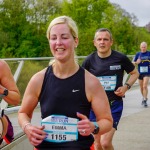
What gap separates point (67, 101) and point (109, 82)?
2211 mm

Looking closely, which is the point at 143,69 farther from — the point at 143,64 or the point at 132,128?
the point at 132,128

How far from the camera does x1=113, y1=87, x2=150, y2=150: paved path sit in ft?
20.1

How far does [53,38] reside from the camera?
2664 millimetres

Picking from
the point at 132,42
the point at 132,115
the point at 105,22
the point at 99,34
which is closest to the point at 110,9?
the point at 105,22

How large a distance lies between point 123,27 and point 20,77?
146 feet

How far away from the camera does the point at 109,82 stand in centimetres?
477

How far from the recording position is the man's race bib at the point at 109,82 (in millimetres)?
4746

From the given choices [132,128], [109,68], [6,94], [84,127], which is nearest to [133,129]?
[132,128]

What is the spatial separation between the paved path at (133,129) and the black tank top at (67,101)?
3.44m

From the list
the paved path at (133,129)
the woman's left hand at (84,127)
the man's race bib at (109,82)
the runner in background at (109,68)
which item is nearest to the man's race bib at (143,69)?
the paved path at (133,129)

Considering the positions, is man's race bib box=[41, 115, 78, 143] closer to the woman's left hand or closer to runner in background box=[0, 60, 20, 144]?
the woman's left hand

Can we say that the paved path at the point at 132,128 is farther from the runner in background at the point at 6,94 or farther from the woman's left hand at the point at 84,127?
the woman's left hand at the point at 84,127

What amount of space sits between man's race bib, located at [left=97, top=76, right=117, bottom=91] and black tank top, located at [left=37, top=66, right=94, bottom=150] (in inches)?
82.2

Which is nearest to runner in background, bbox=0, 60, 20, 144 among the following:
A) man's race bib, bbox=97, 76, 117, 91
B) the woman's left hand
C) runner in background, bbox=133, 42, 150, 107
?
the woman's left hand
